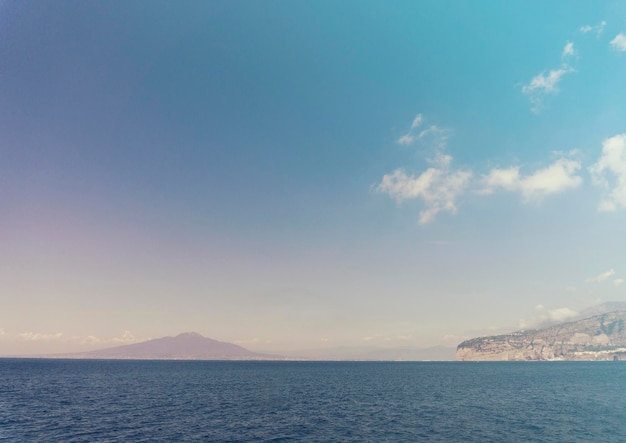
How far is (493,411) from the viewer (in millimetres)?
88312

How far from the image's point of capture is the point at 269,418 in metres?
79.1

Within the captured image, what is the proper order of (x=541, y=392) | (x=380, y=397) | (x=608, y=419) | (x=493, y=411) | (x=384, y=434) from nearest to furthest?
(x=384, y=434), (x=608, y=419), (x=493, y=411), (x=380, y=397), (x=541, y=392)

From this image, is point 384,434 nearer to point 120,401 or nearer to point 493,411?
point 493,411

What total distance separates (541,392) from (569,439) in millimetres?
78851

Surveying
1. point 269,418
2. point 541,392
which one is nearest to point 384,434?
point 269,418

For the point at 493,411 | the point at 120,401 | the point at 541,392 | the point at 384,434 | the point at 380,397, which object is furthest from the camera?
the point at 541,392

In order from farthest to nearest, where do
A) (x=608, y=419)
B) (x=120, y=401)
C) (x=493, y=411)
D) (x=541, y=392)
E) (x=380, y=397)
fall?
(x=541, y=392), (x=380, y=397), (x=120, y=401), (x=493, y=411), (x=608, y=419)

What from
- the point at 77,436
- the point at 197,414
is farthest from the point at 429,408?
the point at 77,436

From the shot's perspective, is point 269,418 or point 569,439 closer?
point 569,439

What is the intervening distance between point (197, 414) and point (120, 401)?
35.0 metres

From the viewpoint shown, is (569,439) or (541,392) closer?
(569,439)

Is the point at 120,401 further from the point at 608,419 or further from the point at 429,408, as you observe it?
the point at 608,419

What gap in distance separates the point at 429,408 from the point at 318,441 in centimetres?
4478

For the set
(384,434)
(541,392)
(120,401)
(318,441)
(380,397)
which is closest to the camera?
(318,441)
